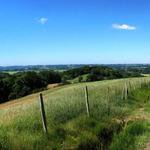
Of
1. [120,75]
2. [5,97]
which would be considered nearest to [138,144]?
[5,97]

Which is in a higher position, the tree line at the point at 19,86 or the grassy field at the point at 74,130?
the grassy field at the point at 74,130

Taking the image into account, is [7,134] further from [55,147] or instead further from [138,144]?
[138,144]

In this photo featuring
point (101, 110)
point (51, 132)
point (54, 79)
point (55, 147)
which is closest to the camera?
point (55, 147)

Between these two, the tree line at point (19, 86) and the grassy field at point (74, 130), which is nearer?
the grassy field at point (74, 130)

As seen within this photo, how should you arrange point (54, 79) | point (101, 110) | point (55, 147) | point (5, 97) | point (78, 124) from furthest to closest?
point (54, 79), point (5, 97), point (101, 110), point (78, 124), point (55, 147)

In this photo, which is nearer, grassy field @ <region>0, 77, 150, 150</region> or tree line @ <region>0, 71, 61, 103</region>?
grassy field @ <region>0, 77, 150, 150</region>

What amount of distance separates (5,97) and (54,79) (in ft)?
67.8

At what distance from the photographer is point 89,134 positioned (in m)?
10.4

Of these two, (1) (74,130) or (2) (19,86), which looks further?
(2) (19,86)

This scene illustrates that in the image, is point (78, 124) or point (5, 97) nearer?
point (78, 124)

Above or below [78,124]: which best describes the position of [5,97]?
below

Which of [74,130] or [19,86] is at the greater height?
[74,130]

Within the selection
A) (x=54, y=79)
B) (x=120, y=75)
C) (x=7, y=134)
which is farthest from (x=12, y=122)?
(x=120, y=75)

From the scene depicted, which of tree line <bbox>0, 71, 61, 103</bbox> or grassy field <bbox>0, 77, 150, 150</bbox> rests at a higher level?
grassy field <bbox>0, 77, 150, 150</bbox>
